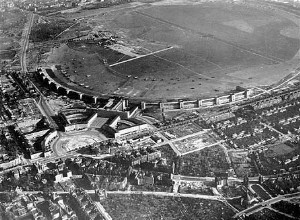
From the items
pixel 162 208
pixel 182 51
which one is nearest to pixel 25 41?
pixel 182 51

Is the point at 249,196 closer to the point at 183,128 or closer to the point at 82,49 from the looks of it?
the point at 183,128

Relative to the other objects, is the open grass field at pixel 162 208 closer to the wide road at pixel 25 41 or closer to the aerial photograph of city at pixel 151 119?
the aerial photograph of city at pixel 151 119

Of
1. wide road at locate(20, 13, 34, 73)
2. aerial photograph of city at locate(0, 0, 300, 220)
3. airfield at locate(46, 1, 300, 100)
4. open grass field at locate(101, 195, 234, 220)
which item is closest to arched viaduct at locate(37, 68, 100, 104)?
aerial photograph of city at locate(0, 0, 300, 220)

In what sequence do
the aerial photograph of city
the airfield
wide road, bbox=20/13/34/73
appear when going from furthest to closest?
wide road, bbox=20/13/34/73
the airfield
the aerial photograph of city

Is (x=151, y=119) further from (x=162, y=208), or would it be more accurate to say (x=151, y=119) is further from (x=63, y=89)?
(x=162, y=208)

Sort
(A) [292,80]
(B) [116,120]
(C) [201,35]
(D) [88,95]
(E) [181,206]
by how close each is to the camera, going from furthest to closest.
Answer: (C) [201,35]
(A) [292,80]
(D) [88,95]
(B) [116,120]
(E) [181,206]

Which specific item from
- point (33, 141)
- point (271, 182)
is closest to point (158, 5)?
point (33, 141)

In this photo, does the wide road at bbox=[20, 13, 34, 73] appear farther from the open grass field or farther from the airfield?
the open grass field
